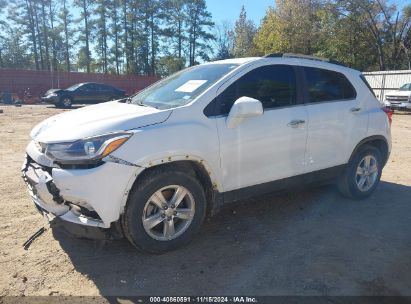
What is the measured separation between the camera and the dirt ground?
3.17 metres

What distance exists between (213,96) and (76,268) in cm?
203

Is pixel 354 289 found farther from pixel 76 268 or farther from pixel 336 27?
pixel 336 27

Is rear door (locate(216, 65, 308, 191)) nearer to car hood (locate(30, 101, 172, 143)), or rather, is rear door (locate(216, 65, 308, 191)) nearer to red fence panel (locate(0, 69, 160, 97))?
car hood (locate(30, 101, 172, 143))

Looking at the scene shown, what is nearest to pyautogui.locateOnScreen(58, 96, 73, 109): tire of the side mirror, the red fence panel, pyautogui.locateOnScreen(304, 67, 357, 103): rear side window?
the red fence panel

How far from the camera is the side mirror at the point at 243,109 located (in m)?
3.65

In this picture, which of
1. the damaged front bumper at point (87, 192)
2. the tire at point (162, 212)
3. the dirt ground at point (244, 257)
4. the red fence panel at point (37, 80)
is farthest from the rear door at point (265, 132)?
the red fence panel at point (37, 80)

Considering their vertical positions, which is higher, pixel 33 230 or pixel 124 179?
pixel 124 179

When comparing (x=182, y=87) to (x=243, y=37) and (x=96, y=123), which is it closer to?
(x=96, y=123)

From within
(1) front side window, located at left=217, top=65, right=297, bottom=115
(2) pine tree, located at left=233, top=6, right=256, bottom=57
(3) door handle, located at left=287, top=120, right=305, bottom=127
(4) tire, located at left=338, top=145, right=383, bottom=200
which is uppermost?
(2) pine tree, located at left=233, top=6, right=256, bottom=57

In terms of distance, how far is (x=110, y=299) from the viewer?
3.00 meters

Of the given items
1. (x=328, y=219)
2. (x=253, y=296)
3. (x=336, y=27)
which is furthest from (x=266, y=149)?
(x=336, y=27)

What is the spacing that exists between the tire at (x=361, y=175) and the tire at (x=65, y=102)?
2002cm

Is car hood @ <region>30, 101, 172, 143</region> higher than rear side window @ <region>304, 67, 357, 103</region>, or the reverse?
rear side window @ <region>304, 67, 357, 103</region>

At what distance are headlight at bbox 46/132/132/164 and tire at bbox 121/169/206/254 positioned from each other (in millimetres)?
403
